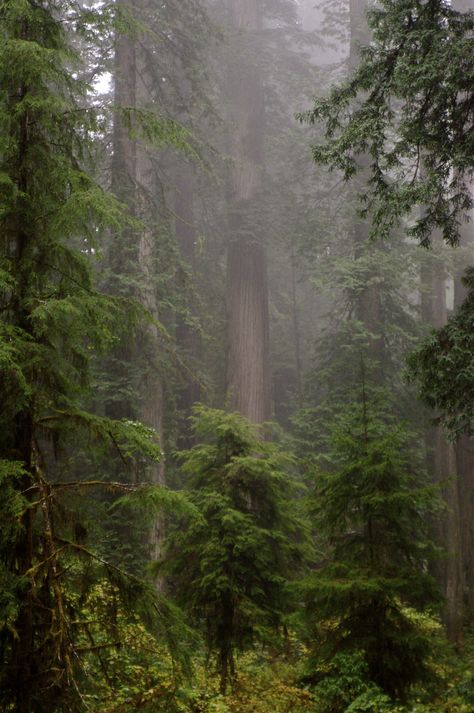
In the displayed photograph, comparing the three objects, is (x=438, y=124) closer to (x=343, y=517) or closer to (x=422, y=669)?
(x=343, y=517)

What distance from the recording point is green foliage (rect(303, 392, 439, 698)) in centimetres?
653

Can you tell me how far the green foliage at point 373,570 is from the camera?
257 inches

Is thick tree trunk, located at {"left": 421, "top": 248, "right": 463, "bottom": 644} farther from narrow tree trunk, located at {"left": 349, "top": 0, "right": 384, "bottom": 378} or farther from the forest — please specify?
narrow tree trunk, located at {"left": 349, "top": 0, "right": 384, "bottom": 378}

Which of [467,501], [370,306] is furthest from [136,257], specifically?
[467,501]

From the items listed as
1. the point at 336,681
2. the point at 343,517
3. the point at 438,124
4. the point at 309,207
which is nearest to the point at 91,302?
the point at 343,517

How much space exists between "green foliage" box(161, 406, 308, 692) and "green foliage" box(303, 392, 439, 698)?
0.78 m

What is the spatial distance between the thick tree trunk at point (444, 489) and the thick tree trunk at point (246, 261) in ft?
13.8

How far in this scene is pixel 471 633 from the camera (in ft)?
45.8

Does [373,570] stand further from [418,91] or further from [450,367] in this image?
[418,91]

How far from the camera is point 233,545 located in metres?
7.88

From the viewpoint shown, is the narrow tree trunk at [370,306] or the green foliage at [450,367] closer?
the green foliage at [450,367]

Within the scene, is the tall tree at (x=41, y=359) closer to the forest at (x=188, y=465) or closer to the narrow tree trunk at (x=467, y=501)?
the forest at (x=188, y=465)

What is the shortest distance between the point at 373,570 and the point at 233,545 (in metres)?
1.79

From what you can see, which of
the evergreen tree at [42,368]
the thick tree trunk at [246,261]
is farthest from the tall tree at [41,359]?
the thick tree trunk at [246,261]
